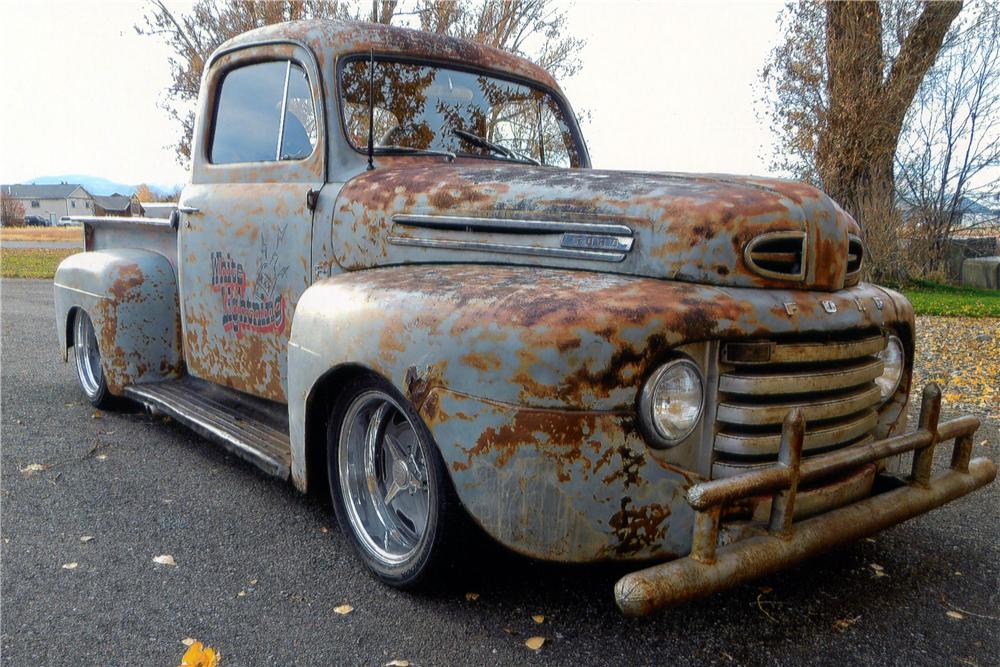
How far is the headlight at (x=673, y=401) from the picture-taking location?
6.79ft

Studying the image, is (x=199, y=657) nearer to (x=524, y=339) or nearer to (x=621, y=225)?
(x=524, y=339)

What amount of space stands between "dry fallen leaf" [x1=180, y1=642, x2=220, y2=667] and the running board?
2.72 ft

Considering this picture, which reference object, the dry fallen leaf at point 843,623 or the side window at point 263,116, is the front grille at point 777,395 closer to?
the dry fallen leaf at point 843,623

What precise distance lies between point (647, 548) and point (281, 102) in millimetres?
2658

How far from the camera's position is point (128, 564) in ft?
9.14

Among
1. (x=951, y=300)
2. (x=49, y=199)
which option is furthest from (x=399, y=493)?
(x=49, y=199)

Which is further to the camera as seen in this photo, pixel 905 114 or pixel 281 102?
pixel 905 114

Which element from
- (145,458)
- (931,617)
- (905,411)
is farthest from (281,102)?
(931,617)

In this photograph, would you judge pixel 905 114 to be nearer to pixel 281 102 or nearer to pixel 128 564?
pixel 281 102

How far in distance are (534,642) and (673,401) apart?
→ 855 millimetres

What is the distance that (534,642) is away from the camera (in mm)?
2305

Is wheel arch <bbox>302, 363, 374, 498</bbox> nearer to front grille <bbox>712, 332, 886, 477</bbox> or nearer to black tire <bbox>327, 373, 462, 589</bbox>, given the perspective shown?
black tire <bbox>327, 373, 462, 589</bbox>

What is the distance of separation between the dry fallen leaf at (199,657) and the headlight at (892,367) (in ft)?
7.83

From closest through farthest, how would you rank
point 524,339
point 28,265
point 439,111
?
point 524,339 < point 439,111 < point 28,265
